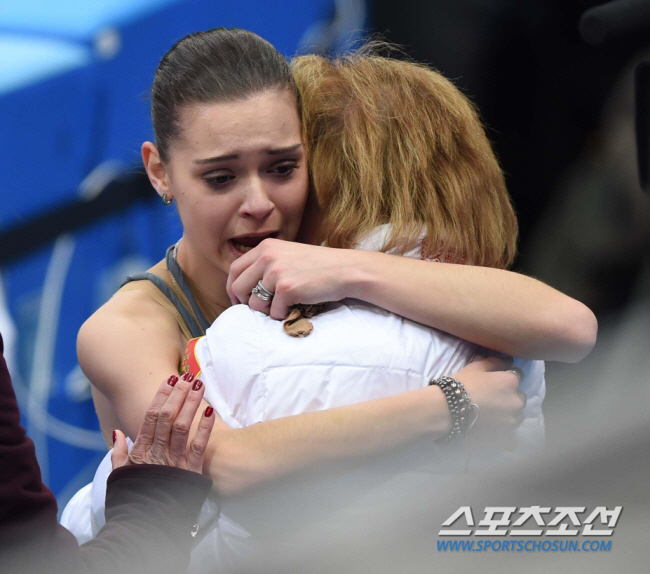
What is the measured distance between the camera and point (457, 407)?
1475mm

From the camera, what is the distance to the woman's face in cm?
184

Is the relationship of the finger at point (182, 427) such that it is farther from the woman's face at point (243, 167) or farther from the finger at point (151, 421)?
the woman's face at point (243, 167)

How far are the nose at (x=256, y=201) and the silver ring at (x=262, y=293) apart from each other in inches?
12.7

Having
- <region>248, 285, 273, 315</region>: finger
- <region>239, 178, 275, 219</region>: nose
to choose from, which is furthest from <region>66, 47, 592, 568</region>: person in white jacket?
<region>239, 178, 275, 219</region>: nose

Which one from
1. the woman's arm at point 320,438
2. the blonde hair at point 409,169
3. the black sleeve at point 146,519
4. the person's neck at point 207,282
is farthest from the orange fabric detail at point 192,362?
the person's neck at point 207,282

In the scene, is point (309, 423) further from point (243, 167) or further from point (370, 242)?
point (243, 167)

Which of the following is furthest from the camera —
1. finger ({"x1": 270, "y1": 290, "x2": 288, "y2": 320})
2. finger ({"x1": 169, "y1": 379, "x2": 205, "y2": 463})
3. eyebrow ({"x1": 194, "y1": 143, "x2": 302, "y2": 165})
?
eyebrow ({"x1": 194, "y1": 143, "x2": 302, "y2": 165})

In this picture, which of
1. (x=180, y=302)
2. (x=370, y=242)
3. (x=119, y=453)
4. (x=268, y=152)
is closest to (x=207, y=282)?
(x=180, y=302)

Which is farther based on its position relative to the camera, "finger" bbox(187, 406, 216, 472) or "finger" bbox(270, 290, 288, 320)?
"finger" bbox(270, 290, 288, 320)

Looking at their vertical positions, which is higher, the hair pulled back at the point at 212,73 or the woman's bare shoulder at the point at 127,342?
the hair pulled back at the point at 212,73

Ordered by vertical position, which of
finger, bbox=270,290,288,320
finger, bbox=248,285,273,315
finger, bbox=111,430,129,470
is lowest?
finger, bbox=111,430,129,470

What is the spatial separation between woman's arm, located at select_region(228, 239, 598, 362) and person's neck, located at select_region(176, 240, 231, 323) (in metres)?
0.45

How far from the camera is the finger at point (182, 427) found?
1338mm

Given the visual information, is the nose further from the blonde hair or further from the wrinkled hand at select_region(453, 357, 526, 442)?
the wrinkled hand at select_region(453, 357, 526, 442)
